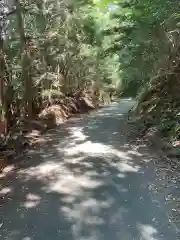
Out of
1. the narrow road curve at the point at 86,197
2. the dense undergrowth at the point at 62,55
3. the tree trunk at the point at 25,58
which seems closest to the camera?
the narrow road curve at the point at 86,197

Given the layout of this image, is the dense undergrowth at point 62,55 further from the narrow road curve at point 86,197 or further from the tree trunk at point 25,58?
the narrow road curve at point 86,197

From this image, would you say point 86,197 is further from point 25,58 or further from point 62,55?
point 62,55

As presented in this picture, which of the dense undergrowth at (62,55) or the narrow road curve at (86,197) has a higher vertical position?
the dense undergrowth at (62,55)

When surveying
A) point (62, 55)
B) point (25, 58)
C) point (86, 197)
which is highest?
point (62, 55)

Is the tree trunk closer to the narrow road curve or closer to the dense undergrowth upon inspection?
the dense undergrowth

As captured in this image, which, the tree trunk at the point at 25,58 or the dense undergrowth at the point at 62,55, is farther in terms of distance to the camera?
the tree trunk at the point at 25,58

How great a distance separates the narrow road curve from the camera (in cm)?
559

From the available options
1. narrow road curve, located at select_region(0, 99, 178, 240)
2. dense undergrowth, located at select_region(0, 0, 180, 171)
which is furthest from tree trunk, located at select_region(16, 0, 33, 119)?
narrow road curve, located at select_region(0, 99, 178, 240)

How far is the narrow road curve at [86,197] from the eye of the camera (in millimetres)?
5590

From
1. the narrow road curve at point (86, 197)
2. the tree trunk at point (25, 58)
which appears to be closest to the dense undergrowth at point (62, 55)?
the tree trunk at point (25, 58)

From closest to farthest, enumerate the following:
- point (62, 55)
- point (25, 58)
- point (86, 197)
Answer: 1. point (86, 197)
2. point (25, 58)
3. point (62, 55)

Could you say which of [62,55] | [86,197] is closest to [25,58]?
[62,55]

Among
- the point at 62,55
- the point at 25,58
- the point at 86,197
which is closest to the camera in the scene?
the point at 86,197

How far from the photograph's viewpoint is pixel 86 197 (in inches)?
272
